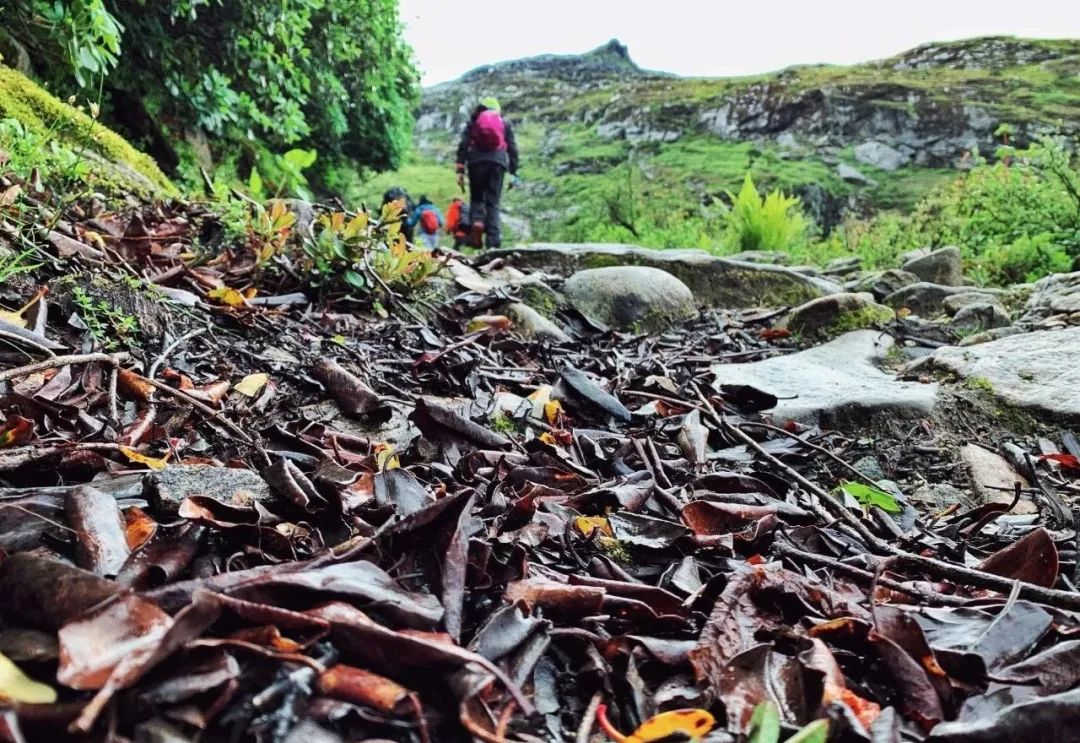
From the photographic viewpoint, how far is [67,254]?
224 centimetres

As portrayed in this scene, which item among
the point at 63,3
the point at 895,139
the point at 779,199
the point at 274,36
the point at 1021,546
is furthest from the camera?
the point at 895,139

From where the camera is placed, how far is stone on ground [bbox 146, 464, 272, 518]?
1172mm

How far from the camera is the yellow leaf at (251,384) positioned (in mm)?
1999

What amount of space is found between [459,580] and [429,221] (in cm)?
994

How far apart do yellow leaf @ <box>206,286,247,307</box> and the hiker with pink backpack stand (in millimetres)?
7061

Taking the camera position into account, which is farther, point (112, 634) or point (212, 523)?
point (212, 523)

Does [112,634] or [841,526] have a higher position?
[112,634]

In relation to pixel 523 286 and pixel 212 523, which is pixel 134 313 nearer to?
pixel 212 523

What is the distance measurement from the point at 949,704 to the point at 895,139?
2580 cm

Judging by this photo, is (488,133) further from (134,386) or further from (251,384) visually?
(134,386)

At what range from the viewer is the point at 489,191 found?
9.73 metres

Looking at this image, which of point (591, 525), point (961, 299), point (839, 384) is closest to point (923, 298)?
point (961, 299)

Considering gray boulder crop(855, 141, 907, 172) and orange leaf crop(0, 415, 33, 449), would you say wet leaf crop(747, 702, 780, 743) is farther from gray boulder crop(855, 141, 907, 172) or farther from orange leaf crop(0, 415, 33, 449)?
gray boulder crop(855, 141, 907, 172)

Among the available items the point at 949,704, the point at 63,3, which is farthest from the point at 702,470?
the point at 63,3
